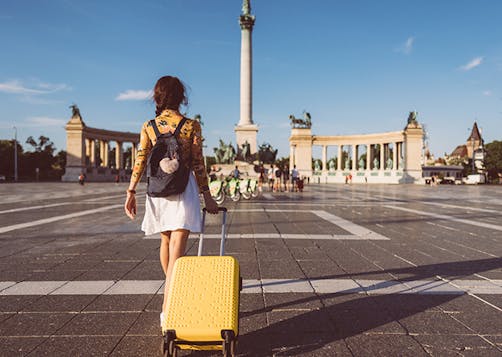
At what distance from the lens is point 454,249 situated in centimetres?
704

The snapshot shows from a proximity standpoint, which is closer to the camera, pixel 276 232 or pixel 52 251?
pixel 52 251

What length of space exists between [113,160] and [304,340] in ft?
428

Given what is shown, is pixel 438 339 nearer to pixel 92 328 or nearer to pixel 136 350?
pixel 136 350

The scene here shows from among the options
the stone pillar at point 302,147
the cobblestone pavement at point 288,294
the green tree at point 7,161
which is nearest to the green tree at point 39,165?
the green tree at point 7,161

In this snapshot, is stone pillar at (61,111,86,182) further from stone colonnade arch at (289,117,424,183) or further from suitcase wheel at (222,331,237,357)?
suitcase wheel at (222,331,237,357)

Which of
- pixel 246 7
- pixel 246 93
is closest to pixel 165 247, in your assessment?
pixel 246 93

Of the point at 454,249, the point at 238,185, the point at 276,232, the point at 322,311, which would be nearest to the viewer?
the point at 322,311

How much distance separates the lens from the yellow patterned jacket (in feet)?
10.3

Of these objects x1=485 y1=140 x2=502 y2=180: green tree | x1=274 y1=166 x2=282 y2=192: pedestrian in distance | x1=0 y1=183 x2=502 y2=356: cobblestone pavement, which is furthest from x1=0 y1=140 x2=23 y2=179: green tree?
x1=485 y1=140 x2=502 y2=180: green tree

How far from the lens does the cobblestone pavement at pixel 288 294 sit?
3105 mm

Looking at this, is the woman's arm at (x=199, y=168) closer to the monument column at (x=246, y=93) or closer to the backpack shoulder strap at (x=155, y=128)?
the backpack shoulder strap at (x=155, y=128)

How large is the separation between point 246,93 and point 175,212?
4628 centimetres

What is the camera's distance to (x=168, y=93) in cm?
321

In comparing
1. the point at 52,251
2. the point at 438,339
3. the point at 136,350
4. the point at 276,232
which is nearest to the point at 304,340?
the point at 438,339
